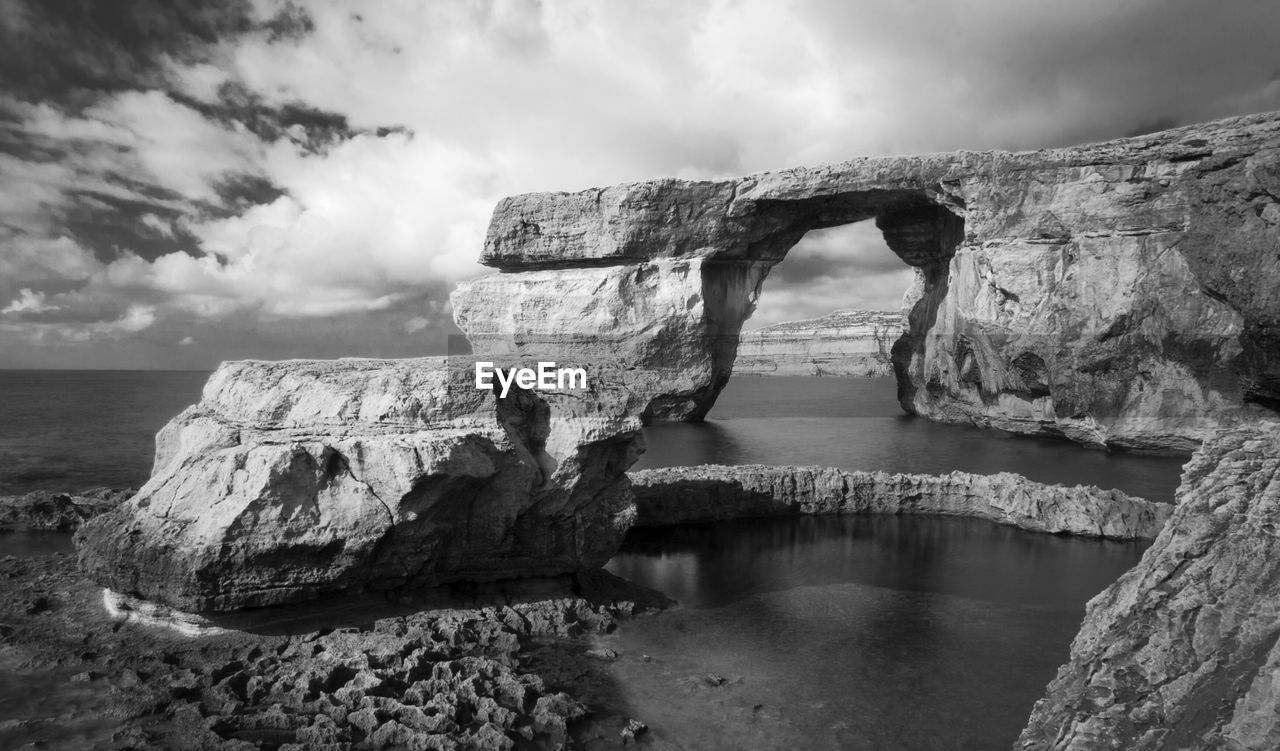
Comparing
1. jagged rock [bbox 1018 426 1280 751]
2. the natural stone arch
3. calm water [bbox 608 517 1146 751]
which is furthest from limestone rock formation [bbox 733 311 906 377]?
jagged rock [bbox 1018 426 1280 751]

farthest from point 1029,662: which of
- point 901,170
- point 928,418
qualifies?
point 928,418

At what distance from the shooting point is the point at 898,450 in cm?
3017

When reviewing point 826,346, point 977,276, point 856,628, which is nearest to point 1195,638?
point 856,628

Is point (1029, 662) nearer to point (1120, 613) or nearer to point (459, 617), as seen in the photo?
point (1120, 613)

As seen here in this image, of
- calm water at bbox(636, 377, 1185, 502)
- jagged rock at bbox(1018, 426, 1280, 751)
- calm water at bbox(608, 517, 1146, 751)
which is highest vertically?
jagged rock at bbox(1018, 426, 1280, 751)

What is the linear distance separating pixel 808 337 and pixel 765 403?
4133 centimetres

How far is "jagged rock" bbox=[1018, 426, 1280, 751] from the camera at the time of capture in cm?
376

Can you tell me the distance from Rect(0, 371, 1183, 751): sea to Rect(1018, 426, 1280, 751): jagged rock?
3692 mm

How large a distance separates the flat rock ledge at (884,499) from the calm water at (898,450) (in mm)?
5105

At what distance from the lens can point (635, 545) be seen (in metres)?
16.5

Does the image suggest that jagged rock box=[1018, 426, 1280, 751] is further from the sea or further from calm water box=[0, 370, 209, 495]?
calm water box=[0, 370, 209, 495]

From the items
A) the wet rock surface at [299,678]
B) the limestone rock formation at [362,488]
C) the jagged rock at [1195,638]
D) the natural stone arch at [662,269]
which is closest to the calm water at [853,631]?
the wet rock surface at [299,678]

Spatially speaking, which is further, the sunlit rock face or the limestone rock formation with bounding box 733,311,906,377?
the limestone rock formation with bounding box 733,311,906,377

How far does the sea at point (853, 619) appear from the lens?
8.57m
